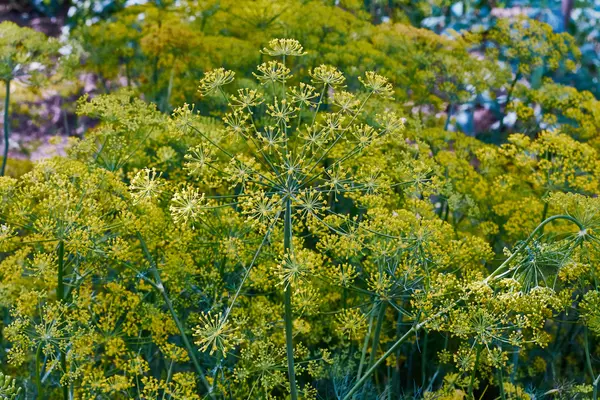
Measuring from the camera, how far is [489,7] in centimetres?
990

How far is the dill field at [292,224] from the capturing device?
334cm

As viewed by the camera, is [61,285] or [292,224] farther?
[292,224]

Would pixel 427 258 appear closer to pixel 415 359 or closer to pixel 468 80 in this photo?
pixel 415 359

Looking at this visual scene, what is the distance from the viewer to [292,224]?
3934 mm

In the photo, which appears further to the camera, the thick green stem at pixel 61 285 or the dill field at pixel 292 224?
the thick green stem at pixel 61 285

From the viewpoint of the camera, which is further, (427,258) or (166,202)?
(166,202)

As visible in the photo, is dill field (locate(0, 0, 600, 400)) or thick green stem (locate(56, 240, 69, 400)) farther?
thick green stem (locate(56, 240, 69, 400))

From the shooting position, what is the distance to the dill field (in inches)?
132

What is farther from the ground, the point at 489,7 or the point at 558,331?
the point at 489,7

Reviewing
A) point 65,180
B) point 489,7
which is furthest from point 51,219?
point 489,7

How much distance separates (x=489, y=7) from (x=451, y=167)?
5.72 metres

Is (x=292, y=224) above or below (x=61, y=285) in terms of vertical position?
above

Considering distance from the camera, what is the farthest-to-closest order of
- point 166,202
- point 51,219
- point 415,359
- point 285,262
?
point 415,359
point 166,202
point 51,219
point 285,262

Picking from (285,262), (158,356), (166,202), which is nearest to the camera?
(285,262)
